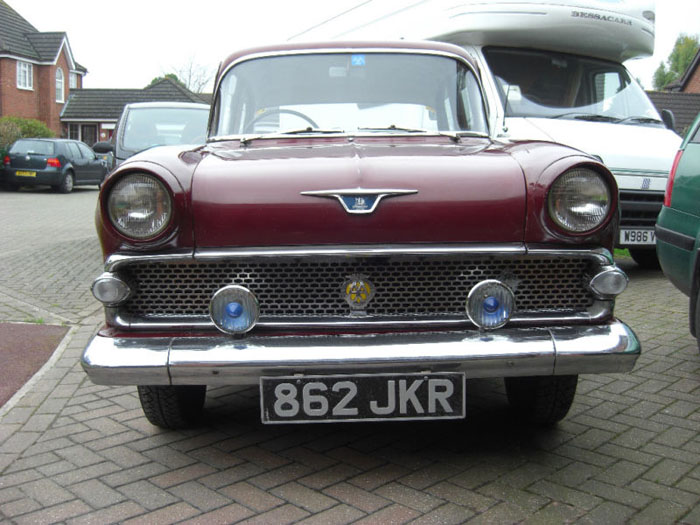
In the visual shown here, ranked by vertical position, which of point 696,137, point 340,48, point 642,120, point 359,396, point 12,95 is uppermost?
point 12,95

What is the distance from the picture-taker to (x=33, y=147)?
73.2 ft

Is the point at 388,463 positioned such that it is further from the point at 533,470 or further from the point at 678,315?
the point at 678,315

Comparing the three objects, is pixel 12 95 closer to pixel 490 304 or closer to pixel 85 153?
pixel 85 153

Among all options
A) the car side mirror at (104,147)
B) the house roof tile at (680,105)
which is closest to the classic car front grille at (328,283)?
the car side mirror at (104,147)

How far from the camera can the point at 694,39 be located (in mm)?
91125

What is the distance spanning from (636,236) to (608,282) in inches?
187

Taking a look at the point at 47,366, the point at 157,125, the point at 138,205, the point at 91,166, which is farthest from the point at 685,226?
the point at 91,166

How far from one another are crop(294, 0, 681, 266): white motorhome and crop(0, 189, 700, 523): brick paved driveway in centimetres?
293

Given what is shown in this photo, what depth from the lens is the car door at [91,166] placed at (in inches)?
939

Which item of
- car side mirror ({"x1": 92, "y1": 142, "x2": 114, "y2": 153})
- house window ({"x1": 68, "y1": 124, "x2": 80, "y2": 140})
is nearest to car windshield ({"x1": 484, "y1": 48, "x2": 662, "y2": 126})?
car side mirror ({"x1": 92, "y1": 142, "x2": 114, "y2": 153})

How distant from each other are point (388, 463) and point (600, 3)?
6251 mm

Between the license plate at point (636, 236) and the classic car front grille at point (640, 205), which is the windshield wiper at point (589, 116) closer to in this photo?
the classic car front grille at point (640, 205)

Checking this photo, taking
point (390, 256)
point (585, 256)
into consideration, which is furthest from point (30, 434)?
point (585, 256)

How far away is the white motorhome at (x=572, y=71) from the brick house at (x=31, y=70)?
31983 mm
